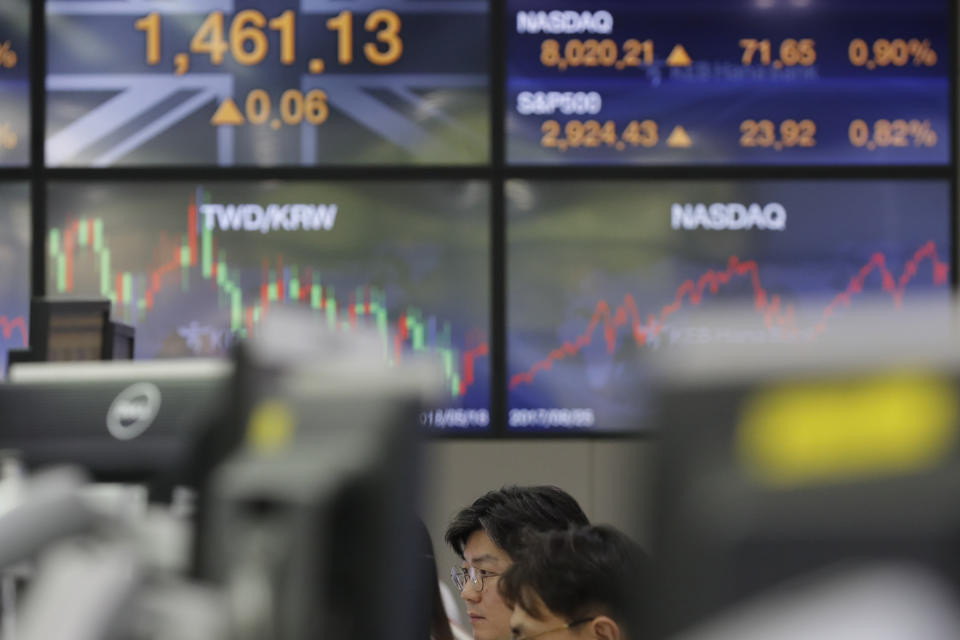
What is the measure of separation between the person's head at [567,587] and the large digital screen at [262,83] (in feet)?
6.85

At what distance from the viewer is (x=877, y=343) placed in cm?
29

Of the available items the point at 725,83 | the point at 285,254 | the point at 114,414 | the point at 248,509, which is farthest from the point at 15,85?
the point at 248,509

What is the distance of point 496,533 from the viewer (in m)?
1.75

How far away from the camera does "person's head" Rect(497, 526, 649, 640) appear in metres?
1.19

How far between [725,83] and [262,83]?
1.19 m

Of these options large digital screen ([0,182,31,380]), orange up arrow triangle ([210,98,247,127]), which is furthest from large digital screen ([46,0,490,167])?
large digital screen ([0,182,31,380])

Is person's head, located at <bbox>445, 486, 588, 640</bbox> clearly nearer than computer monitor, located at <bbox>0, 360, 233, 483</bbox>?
No

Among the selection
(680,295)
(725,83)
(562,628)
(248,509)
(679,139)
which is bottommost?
(562,628)

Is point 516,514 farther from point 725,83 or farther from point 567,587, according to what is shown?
point 725,83

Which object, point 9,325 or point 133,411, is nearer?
point 133,411

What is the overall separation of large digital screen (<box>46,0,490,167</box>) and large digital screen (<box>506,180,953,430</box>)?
0.33 metres

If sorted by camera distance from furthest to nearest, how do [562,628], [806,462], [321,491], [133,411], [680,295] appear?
[680,295], [562,628], [133,411], [321,491], [806,462]

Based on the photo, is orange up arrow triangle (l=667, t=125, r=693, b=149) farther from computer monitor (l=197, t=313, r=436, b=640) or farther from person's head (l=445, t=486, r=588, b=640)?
computer monitor (l=197, t=313, r=436, b=640)

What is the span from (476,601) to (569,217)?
1.64 meters
